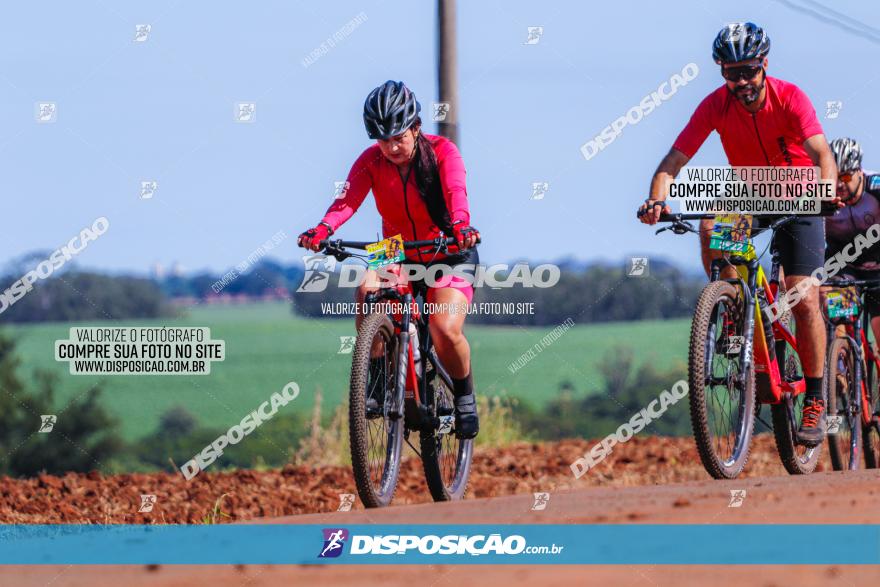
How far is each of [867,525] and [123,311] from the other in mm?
42614

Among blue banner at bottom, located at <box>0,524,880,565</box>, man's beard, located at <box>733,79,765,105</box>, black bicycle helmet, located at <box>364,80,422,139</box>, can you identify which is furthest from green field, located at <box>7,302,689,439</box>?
blue banner at bottom, located at <box>0,524,880,565</box>

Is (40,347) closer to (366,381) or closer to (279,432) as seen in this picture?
(279,432)

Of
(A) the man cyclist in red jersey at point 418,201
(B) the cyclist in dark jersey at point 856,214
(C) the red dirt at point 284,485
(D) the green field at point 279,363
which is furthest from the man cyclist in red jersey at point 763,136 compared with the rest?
(D) the green field at point 279,363

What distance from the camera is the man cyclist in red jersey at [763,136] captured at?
8.67 metres

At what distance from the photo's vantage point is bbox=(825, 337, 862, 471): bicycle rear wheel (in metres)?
10.1

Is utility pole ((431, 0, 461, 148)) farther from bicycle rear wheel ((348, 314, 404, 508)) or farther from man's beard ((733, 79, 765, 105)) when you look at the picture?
bicycle rear wheel ((348, 314, 404, 508))

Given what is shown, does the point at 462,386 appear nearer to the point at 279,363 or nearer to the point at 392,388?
the point at 392,388

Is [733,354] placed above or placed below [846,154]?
below

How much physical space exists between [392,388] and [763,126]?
2915 millimetres

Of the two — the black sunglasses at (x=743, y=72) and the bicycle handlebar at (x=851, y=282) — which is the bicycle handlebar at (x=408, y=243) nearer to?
the black sunglasses at (x=743, y=72)

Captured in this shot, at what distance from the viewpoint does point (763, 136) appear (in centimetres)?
893

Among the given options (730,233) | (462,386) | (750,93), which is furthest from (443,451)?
(750,93)

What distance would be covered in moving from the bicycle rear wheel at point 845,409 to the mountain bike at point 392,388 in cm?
306

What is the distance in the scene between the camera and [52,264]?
11.2 m
